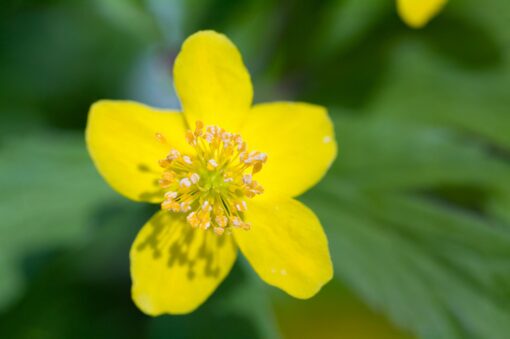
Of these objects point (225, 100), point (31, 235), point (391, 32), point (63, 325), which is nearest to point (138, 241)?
point (225, 100)

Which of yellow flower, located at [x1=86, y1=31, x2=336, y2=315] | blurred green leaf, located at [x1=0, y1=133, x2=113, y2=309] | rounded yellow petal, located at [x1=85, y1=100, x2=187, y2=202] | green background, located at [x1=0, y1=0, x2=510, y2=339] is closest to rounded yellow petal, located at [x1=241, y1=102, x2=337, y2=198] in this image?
yellow flower, located at [x1=86, y1=31, x2=336, y2=315]

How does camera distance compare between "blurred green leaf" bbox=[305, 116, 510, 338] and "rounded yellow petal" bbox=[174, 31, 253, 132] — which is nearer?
"rounded yellow petal" bbox=[174, 31, 253, 132]

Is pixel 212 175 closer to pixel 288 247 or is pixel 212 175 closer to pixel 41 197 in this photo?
pixel 288 247

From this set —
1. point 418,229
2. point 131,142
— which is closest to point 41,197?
point 131,142

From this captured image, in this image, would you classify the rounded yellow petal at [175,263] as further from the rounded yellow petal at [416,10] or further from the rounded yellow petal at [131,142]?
the rounded yellow petal at [416,10]

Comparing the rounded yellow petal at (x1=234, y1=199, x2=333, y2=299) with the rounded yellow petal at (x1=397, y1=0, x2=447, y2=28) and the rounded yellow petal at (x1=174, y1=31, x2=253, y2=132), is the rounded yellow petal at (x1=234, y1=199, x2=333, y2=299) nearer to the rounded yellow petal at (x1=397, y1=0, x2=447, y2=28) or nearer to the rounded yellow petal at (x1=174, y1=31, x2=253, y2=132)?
the rounded yellow petal at (x1=174, y1=31, x2=253, y2=132)

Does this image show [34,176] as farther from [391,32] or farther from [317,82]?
[391,32]

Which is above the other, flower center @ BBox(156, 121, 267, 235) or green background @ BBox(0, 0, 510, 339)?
flower center @ BBox(156, 121, 267, 235)
